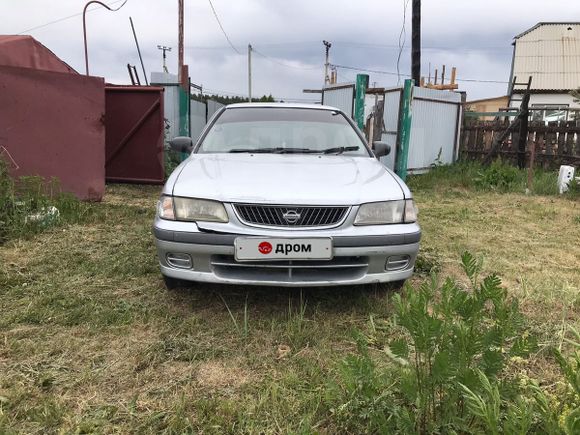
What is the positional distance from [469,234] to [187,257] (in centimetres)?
360

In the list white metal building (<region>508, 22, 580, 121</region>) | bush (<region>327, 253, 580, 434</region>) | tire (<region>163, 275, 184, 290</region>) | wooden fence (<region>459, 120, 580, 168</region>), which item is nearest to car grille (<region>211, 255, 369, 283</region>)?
tire (<region>163, 275, 184, 290</region>)

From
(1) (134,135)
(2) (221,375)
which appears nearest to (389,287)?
(2) (221,375)

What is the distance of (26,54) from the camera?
635 centimetres

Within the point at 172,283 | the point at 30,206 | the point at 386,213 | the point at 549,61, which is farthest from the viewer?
the point at 549,61

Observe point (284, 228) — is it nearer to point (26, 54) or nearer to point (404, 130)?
point (26, 54)

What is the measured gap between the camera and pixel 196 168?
315cm

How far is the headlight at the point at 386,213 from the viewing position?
106 inches

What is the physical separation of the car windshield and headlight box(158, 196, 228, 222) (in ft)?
3.29

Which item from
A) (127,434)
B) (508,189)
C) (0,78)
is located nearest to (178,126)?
(0,78)

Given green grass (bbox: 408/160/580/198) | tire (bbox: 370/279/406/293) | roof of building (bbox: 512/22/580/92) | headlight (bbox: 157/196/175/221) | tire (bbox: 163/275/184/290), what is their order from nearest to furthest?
1. headlight (bbox: 157/196/175/221)
2. tire (bbox: 163/275/184/290)
3. tire (bbox: 370/279/406/293)
4. green grass (bbox: 408/160/580/198)
5. roof of building (bbox: 512/22/580/92)

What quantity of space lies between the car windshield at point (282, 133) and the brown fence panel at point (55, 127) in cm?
243

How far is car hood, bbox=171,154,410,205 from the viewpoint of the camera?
265 centimetres

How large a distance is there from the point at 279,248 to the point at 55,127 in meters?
4.13

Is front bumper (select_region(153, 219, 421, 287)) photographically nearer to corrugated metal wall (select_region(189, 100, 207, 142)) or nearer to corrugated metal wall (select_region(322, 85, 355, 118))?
corrugated metal wall (select_region(322, 85, 355, 118))
